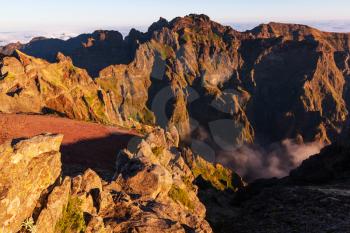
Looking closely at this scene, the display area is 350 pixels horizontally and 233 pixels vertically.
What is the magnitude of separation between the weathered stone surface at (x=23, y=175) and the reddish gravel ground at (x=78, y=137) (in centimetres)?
1539

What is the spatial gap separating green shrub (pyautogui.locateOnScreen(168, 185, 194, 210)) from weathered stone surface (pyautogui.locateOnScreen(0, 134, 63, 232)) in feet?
49.4

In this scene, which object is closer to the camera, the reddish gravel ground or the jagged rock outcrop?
the reddish gravel ground

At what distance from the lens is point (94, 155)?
40.1 meters

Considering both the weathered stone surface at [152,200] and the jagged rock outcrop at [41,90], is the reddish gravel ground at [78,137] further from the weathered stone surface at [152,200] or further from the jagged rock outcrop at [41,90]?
the jagged rock outcrop at [41,90]

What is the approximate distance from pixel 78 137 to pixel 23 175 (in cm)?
2798

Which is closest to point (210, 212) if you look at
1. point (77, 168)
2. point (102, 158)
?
point (102, 158)

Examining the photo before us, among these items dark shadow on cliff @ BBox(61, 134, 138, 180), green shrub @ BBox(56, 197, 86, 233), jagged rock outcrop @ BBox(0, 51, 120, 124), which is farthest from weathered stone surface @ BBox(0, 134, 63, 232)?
jagged rock outcrop @ BBox(0, 51, 120, 124)

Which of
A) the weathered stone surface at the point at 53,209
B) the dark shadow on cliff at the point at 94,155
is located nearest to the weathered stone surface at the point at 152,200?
the weathered stone surface at the point at 53,209

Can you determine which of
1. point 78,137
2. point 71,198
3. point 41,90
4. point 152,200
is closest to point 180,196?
point 152,200

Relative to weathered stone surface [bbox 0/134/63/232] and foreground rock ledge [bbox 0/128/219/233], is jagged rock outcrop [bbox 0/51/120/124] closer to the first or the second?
foreground rock ledge [bbox 0/128/219/233]

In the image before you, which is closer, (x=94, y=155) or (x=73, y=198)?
(x=73, y=198)

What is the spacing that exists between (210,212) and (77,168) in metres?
15.3

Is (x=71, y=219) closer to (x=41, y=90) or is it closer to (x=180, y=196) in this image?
(x=180, y=196)

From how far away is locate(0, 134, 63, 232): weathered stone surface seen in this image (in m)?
15.8
